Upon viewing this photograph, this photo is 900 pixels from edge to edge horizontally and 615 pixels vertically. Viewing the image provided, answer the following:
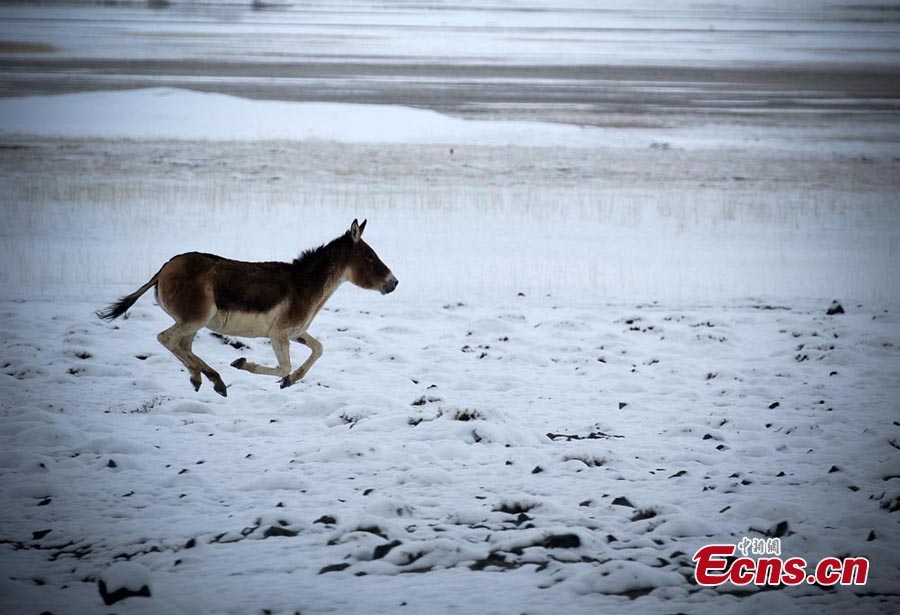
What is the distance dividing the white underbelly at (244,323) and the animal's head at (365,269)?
2.84ft

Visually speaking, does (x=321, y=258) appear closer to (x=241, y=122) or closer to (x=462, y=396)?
(x=462, y=396)

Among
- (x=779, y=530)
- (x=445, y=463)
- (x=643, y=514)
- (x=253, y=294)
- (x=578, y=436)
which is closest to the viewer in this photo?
(x=779, y=530)

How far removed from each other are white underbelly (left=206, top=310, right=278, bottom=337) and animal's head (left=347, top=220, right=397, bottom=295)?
867mm

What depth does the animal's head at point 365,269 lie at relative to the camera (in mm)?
8867

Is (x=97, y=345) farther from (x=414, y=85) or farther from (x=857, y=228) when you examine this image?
(x=414, y=85)

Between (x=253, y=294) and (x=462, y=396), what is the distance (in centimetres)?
202

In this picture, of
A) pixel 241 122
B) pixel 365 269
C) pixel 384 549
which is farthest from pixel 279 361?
pixel 241 122

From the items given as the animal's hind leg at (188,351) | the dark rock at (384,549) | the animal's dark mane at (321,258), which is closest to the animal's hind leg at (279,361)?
the animal's hind leg at (188,351)

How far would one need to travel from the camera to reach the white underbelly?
823 centimetres

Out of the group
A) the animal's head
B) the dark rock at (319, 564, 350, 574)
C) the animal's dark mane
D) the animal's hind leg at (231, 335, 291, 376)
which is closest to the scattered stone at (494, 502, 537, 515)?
the dark rock at (319, 564, 350, 574)

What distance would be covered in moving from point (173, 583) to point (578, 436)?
3602 millimetres

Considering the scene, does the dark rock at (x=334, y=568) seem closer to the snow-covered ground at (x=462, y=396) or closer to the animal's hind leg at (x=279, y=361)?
the snow-covered ground at (x=462, y=396)

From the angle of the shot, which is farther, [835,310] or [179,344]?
[835,310]

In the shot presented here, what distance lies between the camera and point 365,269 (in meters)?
8.88
